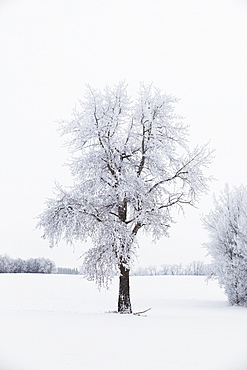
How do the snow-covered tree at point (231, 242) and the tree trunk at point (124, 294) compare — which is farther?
the snow-covered tree at point (231, 242)

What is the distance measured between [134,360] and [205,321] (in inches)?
213

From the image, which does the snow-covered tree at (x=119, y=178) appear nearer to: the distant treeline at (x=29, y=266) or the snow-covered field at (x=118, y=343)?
the snow-covered field at (x=118, y=343)

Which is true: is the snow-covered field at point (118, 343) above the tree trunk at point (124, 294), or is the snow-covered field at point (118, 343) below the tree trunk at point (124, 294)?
below

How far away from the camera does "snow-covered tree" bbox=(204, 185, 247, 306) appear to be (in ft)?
60.4

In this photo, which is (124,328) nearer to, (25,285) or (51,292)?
(51,292)

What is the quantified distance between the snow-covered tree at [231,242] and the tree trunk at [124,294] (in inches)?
277

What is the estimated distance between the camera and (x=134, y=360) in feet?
20.9

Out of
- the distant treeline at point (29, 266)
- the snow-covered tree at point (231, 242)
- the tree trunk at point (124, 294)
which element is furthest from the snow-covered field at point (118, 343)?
the distant treeline at point (29, 266)

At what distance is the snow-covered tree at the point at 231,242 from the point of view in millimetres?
18406

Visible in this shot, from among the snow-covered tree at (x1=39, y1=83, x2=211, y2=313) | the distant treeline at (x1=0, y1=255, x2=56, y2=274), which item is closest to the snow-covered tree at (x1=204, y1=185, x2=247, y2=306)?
the snow-covered tree at (x1=39, y1=83, x2=211, y2=313)

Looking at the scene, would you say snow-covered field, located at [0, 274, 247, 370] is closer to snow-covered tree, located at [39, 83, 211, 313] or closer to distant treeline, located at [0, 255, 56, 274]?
snow-covered tree, located at [39, 83, 211, 313]

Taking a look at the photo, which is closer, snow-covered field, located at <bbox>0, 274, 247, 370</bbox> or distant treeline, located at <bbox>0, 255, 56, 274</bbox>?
snow-covered field, located at <bbox>0, 274, 247, 370</bbox>

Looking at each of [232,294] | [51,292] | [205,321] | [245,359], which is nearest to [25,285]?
[51,292]

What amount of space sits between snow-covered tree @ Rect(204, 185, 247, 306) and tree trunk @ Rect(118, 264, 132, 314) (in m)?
7.05
